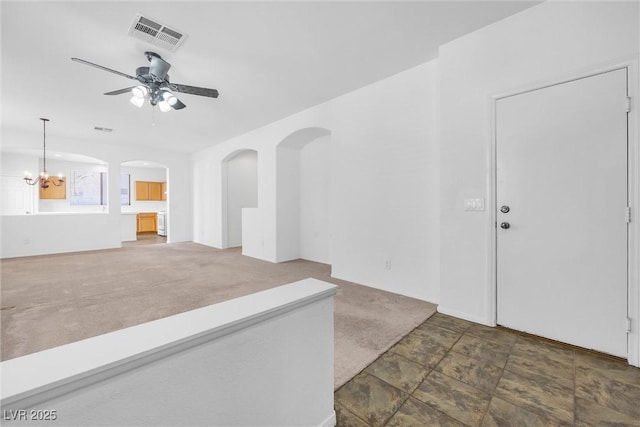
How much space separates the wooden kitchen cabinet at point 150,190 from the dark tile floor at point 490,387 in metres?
10.8

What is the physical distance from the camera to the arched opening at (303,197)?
514 centimetres

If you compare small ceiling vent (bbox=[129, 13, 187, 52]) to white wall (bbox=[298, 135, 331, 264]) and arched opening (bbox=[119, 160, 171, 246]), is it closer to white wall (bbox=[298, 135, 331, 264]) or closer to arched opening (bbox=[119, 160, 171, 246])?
white wall (bbox=[298, 135, 331, 264])

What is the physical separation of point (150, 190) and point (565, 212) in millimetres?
11628

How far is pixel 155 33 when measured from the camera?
2480 millimetres

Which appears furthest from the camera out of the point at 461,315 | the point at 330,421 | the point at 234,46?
the point at 234,46

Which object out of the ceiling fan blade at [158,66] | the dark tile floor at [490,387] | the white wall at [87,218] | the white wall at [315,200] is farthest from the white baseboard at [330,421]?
the white wall at [87,218]

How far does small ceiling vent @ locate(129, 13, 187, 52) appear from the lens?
2.34 meters

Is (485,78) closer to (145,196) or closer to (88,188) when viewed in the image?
(145,196)

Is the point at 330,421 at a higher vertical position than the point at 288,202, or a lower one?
lower

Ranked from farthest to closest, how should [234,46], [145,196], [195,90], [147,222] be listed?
[147,222], [145,196], [195,90], [234,46]

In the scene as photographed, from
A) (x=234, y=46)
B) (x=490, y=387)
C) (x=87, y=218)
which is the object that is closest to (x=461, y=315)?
(x=490, y=387)

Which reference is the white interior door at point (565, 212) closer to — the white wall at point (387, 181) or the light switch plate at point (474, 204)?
the light switch plate at point (474, 204)

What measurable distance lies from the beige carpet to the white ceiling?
2659mm

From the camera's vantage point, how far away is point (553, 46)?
2.14 meters
